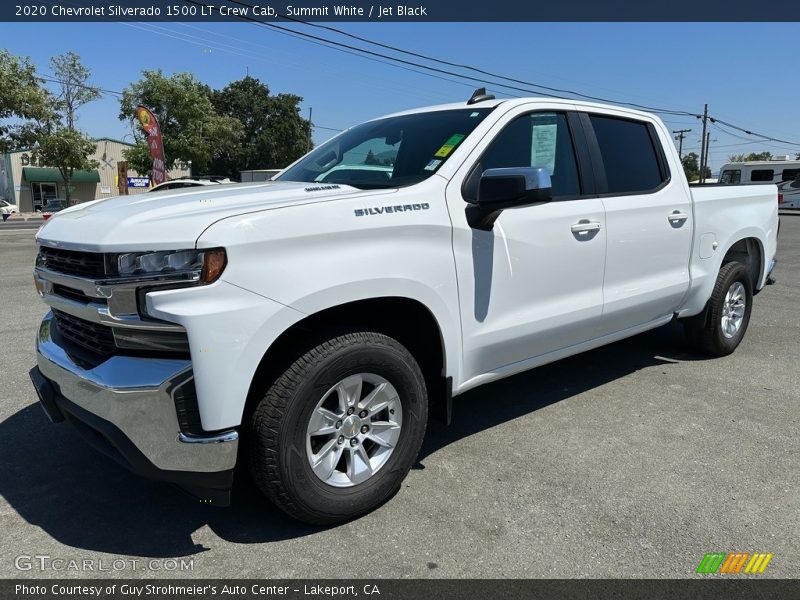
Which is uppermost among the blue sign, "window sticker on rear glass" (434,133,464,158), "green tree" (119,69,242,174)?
"green tree" (119,69,242,174)

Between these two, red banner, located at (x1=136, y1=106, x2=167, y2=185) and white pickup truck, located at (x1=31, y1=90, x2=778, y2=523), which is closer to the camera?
white pickup truck, located at (x1=31, y1=90, x2=778, y2=523)

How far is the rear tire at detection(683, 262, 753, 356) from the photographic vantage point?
16.4 feet

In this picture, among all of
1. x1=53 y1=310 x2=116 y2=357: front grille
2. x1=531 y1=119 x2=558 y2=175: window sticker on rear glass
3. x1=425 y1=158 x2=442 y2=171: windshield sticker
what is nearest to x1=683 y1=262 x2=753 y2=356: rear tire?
x1=531 y1=119 x2=558 y2=175: window sticker on rear glass

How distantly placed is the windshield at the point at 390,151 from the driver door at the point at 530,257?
192mm

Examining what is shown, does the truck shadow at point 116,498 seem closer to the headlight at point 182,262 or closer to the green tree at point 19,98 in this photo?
the headlight at point 182,262

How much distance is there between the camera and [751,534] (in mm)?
2713

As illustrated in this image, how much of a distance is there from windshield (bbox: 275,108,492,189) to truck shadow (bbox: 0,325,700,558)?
62.2 inches

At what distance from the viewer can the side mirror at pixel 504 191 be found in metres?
→ 2.88

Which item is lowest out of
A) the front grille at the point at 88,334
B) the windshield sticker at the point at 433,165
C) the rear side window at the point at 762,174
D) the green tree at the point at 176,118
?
the front grille at the point at 88,334

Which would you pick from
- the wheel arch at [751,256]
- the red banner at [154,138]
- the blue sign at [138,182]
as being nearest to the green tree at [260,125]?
the blue sign at [138,182]

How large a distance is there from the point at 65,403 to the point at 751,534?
302 cm

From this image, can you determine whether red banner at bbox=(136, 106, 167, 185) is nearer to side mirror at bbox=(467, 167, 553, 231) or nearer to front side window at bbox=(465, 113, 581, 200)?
front side window at bbox=(465, 113, 581, 200)

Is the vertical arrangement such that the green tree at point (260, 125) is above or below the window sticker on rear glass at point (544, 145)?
above

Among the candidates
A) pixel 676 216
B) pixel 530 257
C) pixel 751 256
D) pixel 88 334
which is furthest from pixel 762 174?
pixel 88 334
